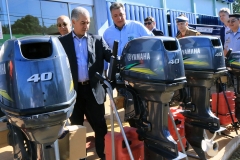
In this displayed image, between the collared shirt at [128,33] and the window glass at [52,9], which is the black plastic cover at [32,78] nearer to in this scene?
the collared shirt at [128,33]

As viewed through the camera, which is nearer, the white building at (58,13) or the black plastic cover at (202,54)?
the black plastic cover at (202,54)

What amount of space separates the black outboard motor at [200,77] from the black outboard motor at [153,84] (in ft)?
1.63

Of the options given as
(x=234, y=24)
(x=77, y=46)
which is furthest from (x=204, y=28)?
(x=77, y=46)

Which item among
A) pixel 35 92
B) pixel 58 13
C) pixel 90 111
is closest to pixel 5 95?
pixel 35 92

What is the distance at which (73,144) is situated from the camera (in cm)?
205

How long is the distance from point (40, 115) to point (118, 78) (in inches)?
33.6

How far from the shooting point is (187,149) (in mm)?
3018

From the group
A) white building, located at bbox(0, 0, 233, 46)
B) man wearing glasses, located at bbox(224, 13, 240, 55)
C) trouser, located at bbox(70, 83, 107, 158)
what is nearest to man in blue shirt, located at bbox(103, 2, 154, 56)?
trouser, located at bbox(70, 83, 107, 158)

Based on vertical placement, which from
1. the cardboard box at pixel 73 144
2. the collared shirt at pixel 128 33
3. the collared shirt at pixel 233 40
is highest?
the collared shirt at pixel 128 33

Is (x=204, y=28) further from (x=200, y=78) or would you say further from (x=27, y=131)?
(x=27, y=131)

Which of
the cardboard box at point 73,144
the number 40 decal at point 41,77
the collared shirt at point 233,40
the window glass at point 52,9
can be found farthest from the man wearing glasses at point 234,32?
the window glass at point 52,9

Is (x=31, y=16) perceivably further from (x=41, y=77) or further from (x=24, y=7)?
(x=41, y=77)

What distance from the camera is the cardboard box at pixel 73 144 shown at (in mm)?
2010

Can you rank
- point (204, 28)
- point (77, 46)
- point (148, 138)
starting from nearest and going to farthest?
point (148, 138), point (77, 46), point (204, 28)
